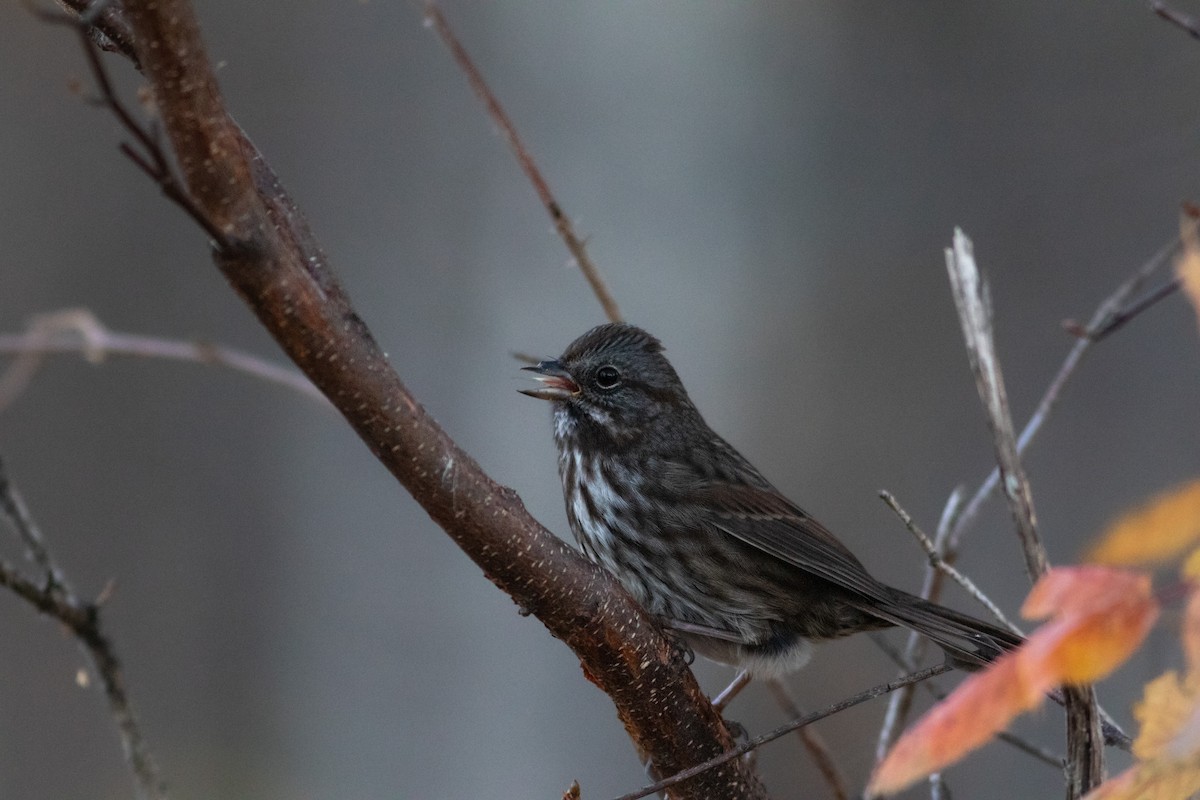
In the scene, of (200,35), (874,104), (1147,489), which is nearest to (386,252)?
(874,104)

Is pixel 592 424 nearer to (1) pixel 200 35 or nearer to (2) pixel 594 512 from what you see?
(2) pixel 594 512

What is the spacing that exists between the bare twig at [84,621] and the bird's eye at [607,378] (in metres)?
1.85

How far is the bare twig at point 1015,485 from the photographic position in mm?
1902

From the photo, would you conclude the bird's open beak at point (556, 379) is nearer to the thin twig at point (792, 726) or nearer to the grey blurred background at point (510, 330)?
the thin twig at point (792, 726)

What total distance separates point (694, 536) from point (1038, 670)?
7.87ft

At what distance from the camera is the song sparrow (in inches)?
140

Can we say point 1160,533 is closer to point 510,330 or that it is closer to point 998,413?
point 998,413

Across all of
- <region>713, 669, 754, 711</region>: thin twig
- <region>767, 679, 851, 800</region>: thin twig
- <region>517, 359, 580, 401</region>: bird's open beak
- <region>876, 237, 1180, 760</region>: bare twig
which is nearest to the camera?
<region>876, 237, 1180, 760</region>: bare twig

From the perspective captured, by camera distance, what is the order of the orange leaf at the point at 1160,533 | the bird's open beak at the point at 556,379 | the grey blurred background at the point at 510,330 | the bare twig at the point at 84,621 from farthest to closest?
the grey blurred background at the point at 510,330 → the bird's open beak at the point at 556,379 → the bare twig at the point at 84,621 → the orange leaf at the point at 1160,533

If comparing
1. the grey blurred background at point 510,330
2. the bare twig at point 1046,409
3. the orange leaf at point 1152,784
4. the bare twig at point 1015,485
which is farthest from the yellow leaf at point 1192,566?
the grey blurred background at point 510,330

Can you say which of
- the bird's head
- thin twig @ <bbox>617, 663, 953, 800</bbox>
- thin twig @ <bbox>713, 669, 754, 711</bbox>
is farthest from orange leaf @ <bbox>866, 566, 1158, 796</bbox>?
the bird's head

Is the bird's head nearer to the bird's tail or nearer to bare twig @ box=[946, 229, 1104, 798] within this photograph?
the bird's tail

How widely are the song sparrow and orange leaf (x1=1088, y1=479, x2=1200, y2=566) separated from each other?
167 centimetres

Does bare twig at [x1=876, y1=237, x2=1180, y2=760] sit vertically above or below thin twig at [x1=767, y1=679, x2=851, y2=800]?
above
